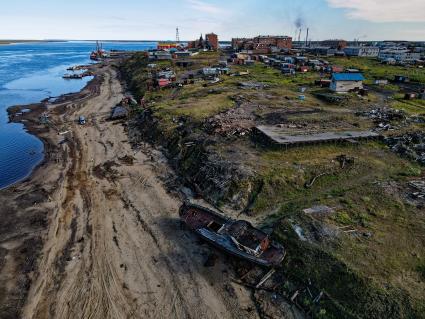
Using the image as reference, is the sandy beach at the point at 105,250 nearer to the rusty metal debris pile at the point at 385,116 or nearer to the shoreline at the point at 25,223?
the shoreline at the point at 25,223

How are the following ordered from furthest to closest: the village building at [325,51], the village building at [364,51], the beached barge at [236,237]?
the village building at [325,51] < the village building at [364,51] < the beached barge at [236,237]

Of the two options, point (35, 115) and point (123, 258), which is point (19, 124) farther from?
point (123, 258)

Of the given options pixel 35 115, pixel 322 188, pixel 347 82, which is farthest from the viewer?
pixel 35 115

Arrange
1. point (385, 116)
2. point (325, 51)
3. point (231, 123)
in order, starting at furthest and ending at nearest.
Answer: point (325, 51) → point (385, 116) → point (231, 123)

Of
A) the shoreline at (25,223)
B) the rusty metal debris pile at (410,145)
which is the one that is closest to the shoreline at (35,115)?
the shoreline at (25,223)

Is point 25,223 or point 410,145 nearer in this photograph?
point 25,223

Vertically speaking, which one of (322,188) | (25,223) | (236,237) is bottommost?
(25,223)

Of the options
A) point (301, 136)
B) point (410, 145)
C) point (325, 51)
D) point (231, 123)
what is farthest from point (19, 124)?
point (325, 51)
